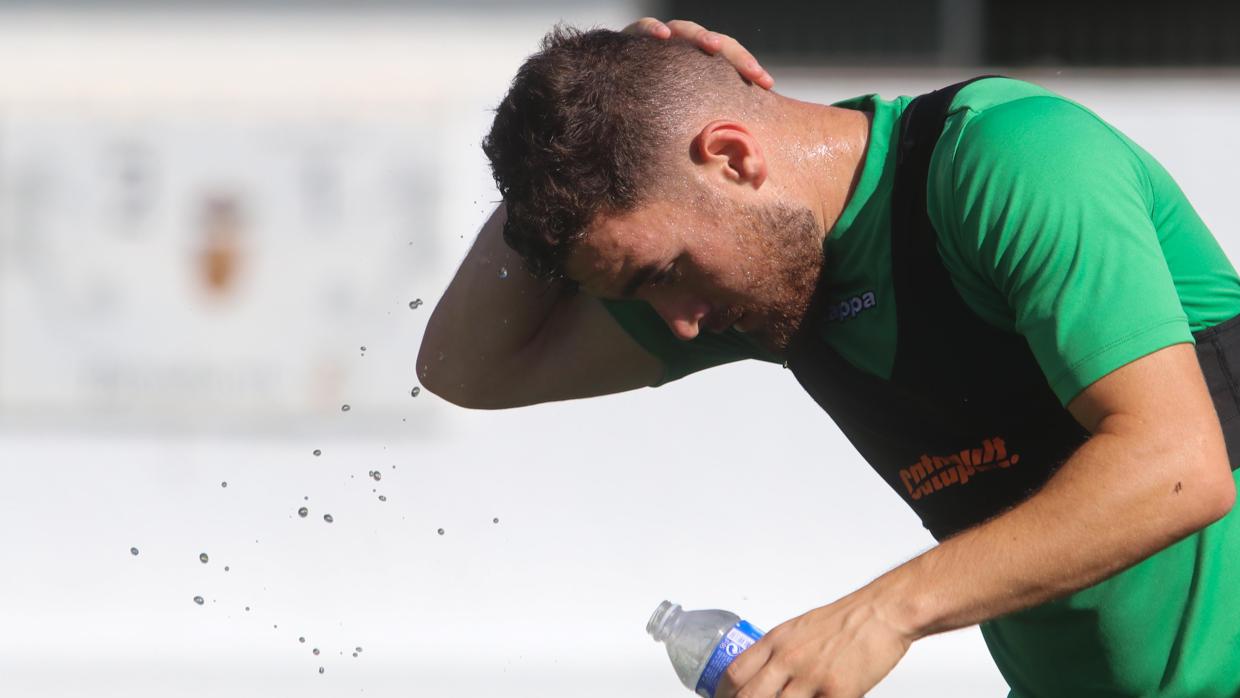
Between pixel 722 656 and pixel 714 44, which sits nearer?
pixel 722 656

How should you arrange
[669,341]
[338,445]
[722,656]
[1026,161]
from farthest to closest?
[338,445] < [669,341] < [722,656] < [1026,161]

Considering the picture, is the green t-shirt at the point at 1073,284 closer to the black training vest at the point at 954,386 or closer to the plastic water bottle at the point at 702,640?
the black training vest at the point at 954,386

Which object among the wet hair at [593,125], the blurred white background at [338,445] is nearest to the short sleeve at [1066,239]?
the wet hair at [593,125]

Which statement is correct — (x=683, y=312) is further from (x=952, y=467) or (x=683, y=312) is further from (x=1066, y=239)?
(x=1066, y=239)

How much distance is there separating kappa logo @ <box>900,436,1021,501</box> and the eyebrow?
49 cm

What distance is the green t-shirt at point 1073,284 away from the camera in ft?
5.60

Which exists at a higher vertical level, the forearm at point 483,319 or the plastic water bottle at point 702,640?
the forearm at point 483,319

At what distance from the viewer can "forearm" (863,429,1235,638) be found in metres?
1.63

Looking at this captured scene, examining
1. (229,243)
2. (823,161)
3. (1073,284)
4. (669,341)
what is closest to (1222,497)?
(1073,284)

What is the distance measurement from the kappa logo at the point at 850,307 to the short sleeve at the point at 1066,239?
28 cm

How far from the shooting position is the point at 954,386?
2086mm

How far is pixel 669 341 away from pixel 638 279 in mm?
398

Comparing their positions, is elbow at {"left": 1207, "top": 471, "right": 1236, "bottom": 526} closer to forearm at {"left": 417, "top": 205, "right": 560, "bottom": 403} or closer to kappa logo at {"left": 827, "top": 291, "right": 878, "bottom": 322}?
kappa logo at {"left": 827, "top": 291, "right": 878, "bottom": 322}

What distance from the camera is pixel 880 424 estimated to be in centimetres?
225
